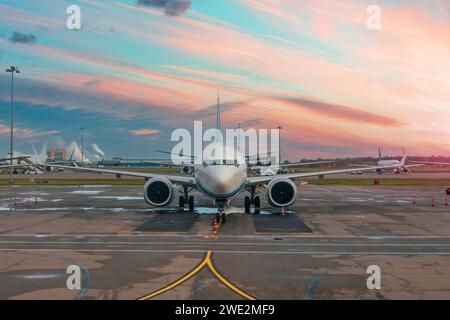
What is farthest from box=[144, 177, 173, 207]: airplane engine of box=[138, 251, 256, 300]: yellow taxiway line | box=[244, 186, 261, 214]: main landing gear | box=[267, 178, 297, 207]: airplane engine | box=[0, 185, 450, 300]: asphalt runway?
box=[138, 251, 256, 300]: yellow taxiway line

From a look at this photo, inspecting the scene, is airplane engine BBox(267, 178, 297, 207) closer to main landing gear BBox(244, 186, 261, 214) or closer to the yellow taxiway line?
main landing gear BBox(244, 186, 261, 214)

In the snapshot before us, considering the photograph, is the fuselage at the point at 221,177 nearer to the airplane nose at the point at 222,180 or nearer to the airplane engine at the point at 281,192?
the airplane nose at the point at 222,180

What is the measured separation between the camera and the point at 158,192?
27609 mm

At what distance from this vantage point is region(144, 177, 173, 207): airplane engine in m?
27.4

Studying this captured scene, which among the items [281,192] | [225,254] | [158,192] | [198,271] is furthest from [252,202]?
[198,271]

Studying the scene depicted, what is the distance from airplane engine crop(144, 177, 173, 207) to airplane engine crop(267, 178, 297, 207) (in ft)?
20.8

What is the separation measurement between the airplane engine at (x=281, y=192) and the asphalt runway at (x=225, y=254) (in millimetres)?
956

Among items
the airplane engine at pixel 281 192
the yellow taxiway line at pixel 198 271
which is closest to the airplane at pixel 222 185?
the airplane engine at pixel 281 192

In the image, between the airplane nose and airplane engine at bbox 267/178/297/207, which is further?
airplane engine at bbox 267/178/297/207

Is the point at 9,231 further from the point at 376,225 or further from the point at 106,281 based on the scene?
the point at 376,225

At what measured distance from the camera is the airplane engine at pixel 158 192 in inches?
1078
